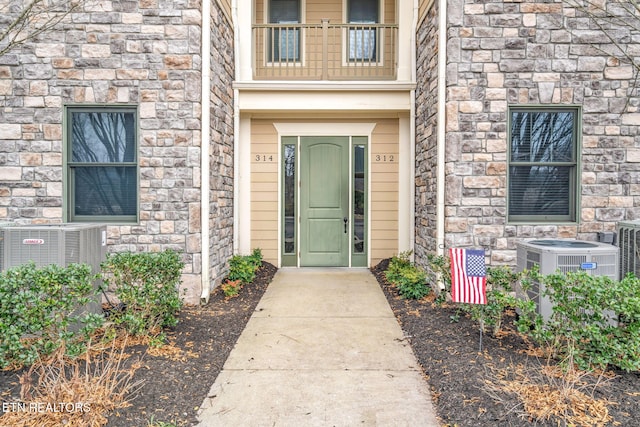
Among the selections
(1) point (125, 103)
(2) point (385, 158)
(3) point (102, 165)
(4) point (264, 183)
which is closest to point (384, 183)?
(2) point (385, 158)

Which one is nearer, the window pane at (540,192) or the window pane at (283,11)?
the window pane at (540,192)

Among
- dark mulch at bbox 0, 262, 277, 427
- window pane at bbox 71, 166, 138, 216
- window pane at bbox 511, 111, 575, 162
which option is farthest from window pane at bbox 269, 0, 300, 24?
dark mulch at bbox 0, 262, 277, 427

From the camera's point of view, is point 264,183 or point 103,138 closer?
point 103,138

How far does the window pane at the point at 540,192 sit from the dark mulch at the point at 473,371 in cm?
145

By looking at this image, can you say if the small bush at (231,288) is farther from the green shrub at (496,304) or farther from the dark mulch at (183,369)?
the green shrub at (496,304)

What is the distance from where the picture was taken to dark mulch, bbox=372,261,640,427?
2379 mm

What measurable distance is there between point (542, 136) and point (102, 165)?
535 centimetres

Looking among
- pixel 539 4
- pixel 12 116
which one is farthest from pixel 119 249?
pixel 539 4

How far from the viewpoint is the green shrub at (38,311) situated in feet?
8.78

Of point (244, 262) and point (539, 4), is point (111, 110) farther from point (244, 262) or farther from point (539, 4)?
point (539, 4)

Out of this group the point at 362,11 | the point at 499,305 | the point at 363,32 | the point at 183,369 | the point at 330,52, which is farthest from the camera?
the point at 362,11

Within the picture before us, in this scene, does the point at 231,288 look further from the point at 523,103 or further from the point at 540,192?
the point at 523,103

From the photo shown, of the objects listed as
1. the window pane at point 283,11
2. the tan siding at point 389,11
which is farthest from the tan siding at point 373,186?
the window pane at point 283,11

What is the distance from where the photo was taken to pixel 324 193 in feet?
23.1
